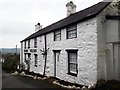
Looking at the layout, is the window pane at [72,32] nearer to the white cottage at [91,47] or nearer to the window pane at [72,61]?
the white cottage at [91,47]

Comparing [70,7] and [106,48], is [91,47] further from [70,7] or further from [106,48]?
[70,7]

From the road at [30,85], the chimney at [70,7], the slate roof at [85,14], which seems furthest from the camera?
the chimney at [70,7]

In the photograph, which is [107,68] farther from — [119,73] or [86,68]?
[86,68]

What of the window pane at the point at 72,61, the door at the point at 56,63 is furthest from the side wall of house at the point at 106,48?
the door at the point at 56,63

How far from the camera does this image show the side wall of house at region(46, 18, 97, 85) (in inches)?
452

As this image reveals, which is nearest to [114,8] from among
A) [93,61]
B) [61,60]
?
[93,61]

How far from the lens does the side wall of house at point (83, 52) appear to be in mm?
11469

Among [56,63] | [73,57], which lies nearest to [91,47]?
[73,57]

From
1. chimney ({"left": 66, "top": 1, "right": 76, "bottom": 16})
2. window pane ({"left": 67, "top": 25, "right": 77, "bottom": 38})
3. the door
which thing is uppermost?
chimney ({"left": 66, "top": 1, "right": 76, "bottom": 16})

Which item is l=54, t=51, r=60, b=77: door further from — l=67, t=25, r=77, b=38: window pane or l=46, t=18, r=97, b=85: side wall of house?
l=67, t=25, r=77, b=38: window pane

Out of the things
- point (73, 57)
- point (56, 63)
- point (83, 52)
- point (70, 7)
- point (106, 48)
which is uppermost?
Result: point (70, 7)

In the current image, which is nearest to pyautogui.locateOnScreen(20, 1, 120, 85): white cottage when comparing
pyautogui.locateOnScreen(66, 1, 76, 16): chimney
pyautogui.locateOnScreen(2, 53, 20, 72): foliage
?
pyautogui.locateOnScreen(66, 1, 76, 16): chimney

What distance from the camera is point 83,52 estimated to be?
1262cm

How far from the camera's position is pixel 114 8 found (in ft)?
38.5
